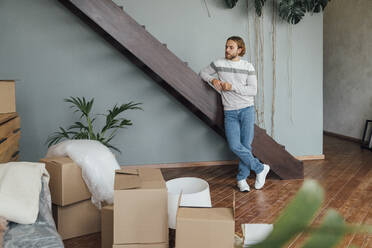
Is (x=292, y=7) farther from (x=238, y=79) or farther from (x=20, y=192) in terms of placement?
(x=20, y=192)

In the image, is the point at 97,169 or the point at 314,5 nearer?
the point at 97,169

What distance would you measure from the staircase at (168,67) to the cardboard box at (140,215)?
6.56 feet

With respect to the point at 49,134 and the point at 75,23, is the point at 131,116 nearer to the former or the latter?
the point at 49,134

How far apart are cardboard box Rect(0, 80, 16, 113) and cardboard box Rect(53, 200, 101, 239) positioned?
1.07 metres

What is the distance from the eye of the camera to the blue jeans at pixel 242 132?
3.73 metres

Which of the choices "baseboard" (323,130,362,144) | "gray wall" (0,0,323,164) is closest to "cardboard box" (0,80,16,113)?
"gray wall" (0,0,323,164)

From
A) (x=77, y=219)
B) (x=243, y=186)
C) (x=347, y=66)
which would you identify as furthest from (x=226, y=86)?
(x=347, y=66)

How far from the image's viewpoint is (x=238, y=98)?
12.2ft

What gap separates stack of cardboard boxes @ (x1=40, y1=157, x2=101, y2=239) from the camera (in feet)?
8.35

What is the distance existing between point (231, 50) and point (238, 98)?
49 cm

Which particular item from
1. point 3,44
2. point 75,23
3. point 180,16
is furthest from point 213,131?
point 3,44

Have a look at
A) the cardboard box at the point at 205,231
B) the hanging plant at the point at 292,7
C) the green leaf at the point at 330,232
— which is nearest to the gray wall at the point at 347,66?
the hanging plant at the point at 292,7

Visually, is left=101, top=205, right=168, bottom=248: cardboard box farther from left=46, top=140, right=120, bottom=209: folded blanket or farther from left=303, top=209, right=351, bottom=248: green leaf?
left=303, top=209, right=351, bottom=248: green leaf

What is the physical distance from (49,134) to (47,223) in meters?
2.87
